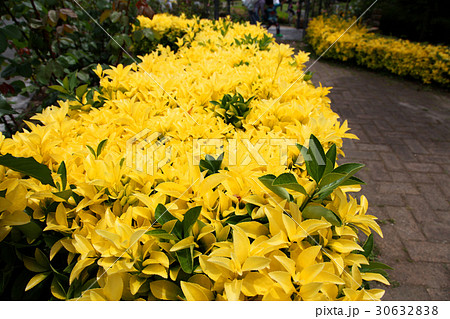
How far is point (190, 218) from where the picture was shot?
3.32ft

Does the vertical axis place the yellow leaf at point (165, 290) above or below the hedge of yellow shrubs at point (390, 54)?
below

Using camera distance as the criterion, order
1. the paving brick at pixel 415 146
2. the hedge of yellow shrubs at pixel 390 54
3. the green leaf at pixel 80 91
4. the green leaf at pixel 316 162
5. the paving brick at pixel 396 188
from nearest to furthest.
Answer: the green leaf at pixel 316 162 → the green leaf at pixel 80 91 → the paving brick at pixel 396 188 → the paving brick at pixel 415 146 → the hedge of yellow shrubs at pixel 390 54

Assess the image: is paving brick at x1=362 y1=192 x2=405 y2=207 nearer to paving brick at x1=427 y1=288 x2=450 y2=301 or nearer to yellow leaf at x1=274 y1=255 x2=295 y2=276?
paving brick at x1=427 y1=288 x2=450 y2=301

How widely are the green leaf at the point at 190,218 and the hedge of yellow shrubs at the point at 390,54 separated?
8.63m

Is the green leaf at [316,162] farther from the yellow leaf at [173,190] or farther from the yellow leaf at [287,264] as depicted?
the yellow leaf at [173,190]

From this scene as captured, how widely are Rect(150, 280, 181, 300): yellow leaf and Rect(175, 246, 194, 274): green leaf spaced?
0.36 ft

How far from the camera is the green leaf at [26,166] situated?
0.90 metres

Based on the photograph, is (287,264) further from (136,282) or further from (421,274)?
(421,274)

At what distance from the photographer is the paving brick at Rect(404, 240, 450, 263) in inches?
108

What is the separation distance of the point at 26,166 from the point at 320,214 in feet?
3.45

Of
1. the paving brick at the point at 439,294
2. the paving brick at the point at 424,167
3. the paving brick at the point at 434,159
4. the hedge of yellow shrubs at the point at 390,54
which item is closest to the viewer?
the paving brick at the point at 439,294

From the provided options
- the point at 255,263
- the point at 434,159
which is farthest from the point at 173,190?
the point at 434,159

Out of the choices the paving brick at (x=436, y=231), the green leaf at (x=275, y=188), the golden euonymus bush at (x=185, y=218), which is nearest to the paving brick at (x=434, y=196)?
the paving brick at (x=436, y=231)

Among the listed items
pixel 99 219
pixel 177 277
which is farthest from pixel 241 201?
pixel 99 219
